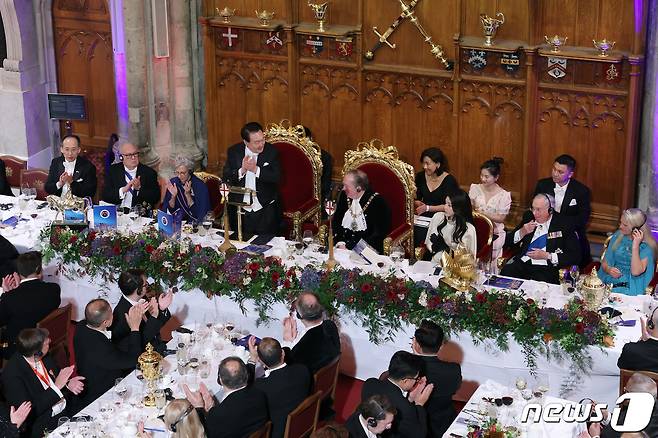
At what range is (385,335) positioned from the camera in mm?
8508

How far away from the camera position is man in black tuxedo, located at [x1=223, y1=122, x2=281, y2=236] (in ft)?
34.2

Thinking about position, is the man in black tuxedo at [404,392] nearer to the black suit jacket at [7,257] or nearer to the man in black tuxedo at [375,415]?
the man in black tuxedo at [375,415]

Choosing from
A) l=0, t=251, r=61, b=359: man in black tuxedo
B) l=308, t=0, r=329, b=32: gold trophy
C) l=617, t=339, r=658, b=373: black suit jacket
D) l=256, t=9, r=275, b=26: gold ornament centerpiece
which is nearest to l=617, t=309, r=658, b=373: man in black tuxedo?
l=617, t=339, r=658, b=373: black suit jacket

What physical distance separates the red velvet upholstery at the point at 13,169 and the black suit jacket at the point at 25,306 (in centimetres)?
354

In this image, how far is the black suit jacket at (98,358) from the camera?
7684 mm

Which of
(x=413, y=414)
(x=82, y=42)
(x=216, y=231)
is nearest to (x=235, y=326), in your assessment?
(x=216, y=231)

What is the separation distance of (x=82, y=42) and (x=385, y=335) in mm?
6231

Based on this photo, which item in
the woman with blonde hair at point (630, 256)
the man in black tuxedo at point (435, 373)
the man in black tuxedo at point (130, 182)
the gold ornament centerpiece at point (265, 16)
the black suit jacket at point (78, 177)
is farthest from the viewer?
the gold ornament centerpiece at point (265, 16)

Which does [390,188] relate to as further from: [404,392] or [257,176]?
[404,392]

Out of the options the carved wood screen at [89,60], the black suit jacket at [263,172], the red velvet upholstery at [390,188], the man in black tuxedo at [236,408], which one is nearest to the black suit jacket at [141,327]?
the man in black tuxedo at [236,408]

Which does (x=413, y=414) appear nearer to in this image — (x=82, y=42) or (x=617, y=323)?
(x=617, y=323)

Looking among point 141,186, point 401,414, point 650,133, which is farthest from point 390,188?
point 401,414

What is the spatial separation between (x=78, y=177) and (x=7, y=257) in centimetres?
167

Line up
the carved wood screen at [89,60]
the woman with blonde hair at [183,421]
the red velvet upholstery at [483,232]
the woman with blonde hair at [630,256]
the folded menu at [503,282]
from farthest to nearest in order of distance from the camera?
the carved wood screen at [89,60] < the red velvet upholstery at [483,232] < the woman with blonde hair at [630,256] < the folded menu at [503,282] < the woman with blonde hair at [183,421]
